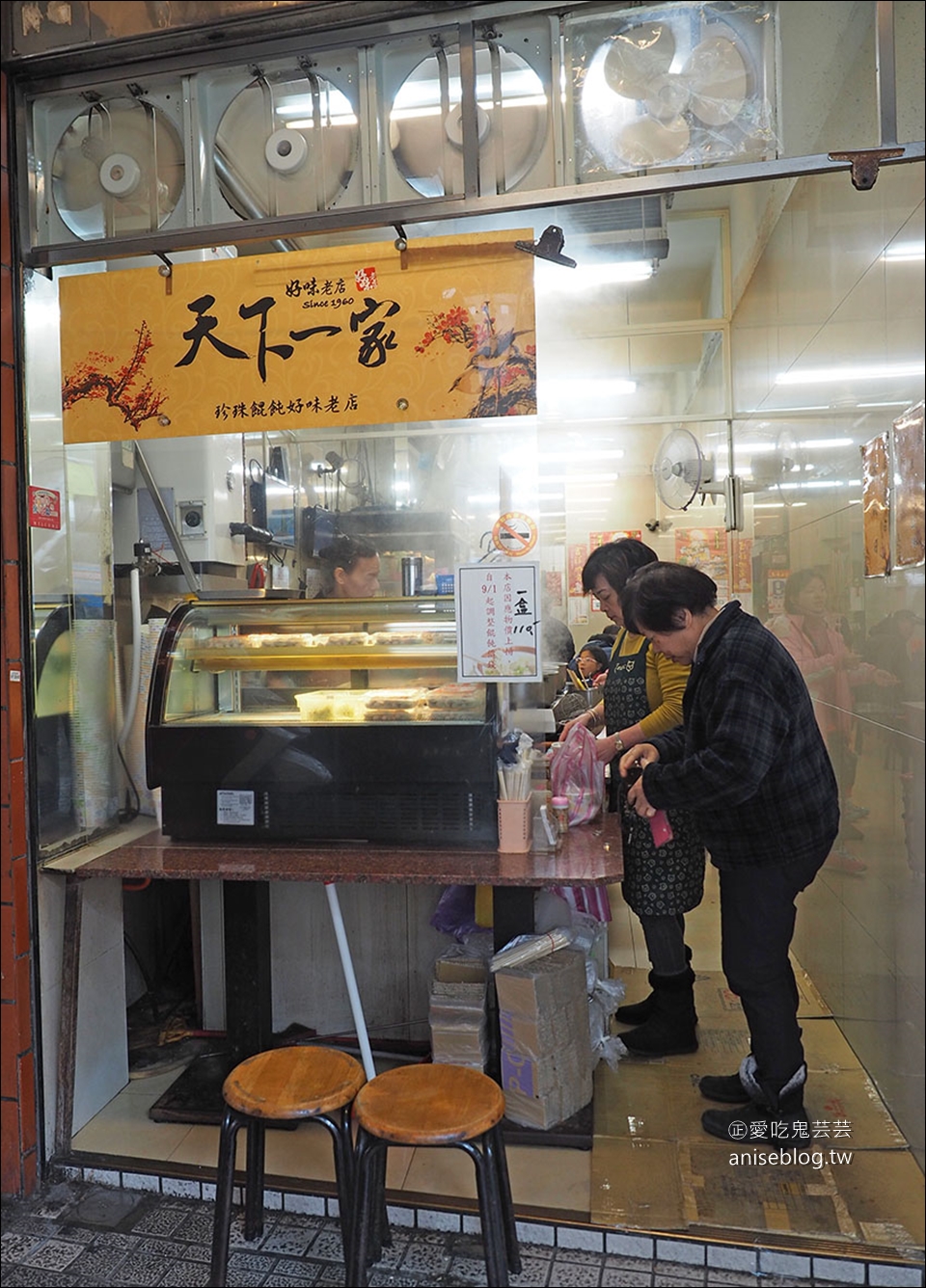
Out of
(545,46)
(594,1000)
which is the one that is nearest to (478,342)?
(545,46)

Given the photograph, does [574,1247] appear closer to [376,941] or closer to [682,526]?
[376,941]

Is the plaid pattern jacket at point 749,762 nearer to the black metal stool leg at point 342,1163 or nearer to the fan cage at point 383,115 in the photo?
the black metal stool leg at point 342,1163

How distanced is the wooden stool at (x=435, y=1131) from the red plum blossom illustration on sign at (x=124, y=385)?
2.12 metres

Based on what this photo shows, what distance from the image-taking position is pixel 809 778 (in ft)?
9.26

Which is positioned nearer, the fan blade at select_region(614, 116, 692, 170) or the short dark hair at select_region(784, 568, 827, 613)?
the fan blade at select_region(614, 116, 692, 170)

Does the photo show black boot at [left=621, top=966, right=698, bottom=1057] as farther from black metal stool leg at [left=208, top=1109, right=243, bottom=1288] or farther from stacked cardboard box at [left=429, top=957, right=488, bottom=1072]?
black metal stool leg at [left=208, top=1109, right=243, bottom=1288]

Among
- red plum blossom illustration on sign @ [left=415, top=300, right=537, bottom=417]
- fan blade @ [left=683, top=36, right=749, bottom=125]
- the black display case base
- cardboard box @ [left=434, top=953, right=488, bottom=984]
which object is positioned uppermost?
fan blade @ [left=683, top=36, right=749, bottom=125]

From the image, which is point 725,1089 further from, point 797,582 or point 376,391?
point 376,391

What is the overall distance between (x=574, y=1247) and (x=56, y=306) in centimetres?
329

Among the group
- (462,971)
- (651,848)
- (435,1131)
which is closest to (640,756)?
(651,848)

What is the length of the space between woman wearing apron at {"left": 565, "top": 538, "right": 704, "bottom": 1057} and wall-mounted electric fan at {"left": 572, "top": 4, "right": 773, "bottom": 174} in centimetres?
147

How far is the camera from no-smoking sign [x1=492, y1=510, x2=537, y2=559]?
11.0 ft

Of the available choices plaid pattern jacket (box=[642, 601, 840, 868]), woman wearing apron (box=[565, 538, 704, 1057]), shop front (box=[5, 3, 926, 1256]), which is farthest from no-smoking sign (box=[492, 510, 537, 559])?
plaid pattern jacket (box=[642, 601, 840, 868])

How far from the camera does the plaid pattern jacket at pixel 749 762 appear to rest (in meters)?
2.71
